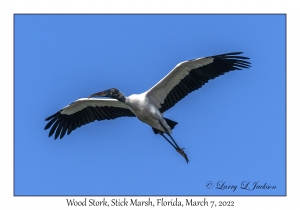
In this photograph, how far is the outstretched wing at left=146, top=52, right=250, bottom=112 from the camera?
14.1 metres

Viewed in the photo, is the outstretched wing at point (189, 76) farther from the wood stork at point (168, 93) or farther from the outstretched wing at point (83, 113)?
the outstretched wing at point (83, 113)

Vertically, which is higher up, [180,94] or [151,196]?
[180,94]

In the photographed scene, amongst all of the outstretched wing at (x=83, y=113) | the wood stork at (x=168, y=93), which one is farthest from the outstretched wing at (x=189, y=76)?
the outstretched wing at (x=83, y=113)

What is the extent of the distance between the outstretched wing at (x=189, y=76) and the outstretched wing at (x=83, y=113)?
1.31m

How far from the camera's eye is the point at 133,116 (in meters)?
15.7

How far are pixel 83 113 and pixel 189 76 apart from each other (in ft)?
10.8

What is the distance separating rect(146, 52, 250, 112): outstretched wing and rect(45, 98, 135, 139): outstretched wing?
1.31 m

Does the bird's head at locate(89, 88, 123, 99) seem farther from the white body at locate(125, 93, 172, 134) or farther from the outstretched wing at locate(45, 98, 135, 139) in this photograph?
the outstretched wing at locate(45, 98, 135, 139)

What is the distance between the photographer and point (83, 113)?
52.3 ft

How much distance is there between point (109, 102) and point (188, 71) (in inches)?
96.1

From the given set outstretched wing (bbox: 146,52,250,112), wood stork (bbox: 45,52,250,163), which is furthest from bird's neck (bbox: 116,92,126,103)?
outstretched wing (bbox: 146,52,250,112)

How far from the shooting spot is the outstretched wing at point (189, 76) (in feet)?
46.2
